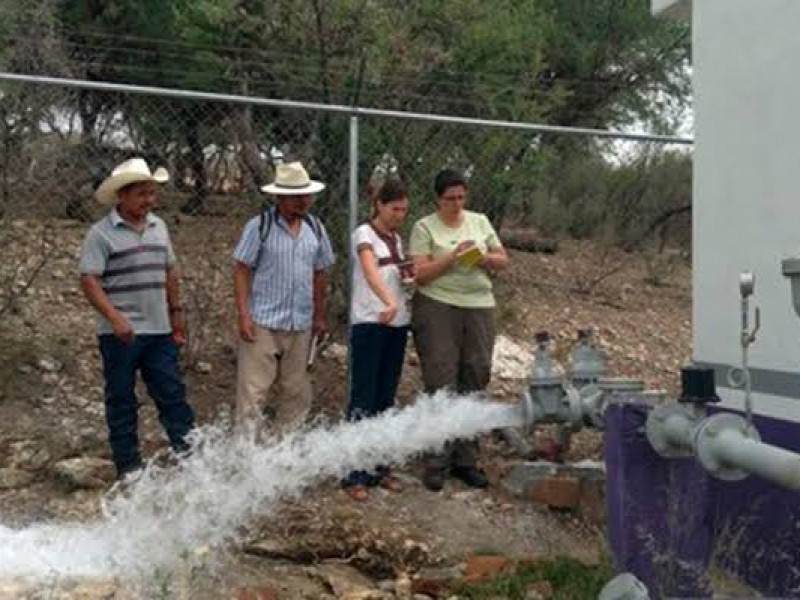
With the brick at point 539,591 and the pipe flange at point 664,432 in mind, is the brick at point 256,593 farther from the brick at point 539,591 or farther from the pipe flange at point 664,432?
the pipe flange at point 664,432

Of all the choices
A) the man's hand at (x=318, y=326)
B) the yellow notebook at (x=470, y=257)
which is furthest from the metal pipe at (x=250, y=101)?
the man's hand at (x=318, y=326)

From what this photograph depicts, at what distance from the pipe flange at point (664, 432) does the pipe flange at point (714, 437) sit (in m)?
0.27

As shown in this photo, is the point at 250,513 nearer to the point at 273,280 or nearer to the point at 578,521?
the point at 273,280

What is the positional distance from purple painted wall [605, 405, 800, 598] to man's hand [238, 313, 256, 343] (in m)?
2.02

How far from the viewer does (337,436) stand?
6605 mm

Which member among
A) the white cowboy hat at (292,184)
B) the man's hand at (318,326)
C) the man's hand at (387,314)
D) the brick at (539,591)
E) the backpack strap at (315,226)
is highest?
the white cowboy hat at (292,184)

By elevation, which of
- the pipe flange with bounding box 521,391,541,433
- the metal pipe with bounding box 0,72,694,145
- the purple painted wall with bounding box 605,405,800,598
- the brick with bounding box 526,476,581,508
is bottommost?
the brick with bounding box 526,476,581,508

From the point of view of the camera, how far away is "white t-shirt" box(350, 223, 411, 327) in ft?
21.5

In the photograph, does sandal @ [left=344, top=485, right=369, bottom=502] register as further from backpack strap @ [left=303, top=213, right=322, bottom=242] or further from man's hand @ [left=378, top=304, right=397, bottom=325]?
backpack strap @ [left=303, top=213, right=322, bottom=242]

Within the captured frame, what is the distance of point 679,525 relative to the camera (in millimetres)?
5133

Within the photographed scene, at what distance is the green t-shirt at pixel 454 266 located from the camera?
662 cm

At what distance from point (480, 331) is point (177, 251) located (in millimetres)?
2038

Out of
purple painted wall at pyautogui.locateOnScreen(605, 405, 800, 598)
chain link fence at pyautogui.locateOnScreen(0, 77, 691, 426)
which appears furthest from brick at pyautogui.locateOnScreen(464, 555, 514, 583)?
chain link fence at pyautogui.locateOnScreen(0, 77, 691, 426)

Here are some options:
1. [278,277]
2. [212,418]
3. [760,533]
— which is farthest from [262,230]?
[760,533]
